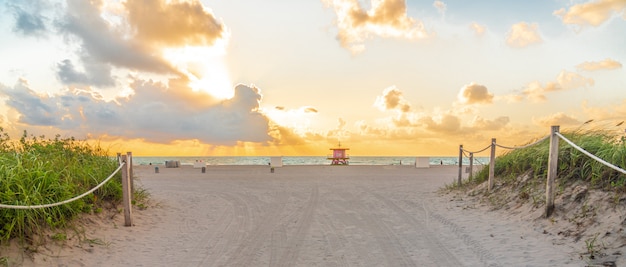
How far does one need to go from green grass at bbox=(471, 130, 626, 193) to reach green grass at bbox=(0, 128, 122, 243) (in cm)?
985

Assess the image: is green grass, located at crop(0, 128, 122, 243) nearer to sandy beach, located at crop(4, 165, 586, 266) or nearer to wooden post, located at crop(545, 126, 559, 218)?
sandy beach, located at crop(4, 165, 586, 266)

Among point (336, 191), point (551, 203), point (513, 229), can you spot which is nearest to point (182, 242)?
point (513, 229)

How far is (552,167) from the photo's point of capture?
7223 millimetres

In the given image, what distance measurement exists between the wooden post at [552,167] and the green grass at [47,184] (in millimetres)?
8823

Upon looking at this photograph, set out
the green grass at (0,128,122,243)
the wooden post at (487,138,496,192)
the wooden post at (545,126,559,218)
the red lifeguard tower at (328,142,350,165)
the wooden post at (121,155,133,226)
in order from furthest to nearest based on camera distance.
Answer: the red lifeguard tower at (328,142,350,165) → the wooden post at (487,138,496,192) → the wooden post at (121,155,133,226) → the wooden post at (545,126,559,218) → the green grass at (0,128,122,243)

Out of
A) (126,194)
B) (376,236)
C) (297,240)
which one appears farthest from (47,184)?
(376,236)

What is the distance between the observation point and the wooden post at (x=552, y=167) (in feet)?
23.6

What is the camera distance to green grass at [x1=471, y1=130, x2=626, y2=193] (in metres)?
7.41

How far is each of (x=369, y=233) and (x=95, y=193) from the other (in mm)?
5909

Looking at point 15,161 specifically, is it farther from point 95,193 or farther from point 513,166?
point 513,166

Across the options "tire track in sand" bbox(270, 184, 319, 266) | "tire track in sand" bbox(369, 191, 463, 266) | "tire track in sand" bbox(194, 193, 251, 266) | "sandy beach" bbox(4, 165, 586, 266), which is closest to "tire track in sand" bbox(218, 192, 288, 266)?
"sandy beach" bbox(4, 165, 586, 266)

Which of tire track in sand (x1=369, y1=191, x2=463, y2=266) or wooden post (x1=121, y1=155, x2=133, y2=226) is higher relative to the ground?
wooden post (x1=121, y1=155, x2=133, y2=226)

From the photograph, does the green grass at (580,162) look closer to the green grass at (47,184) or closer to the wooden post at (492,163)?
the wooden post at (492,163)

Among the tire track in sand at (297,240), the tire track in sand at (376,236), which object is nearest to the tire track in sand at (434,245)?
the tire track in sand at (376,236)
